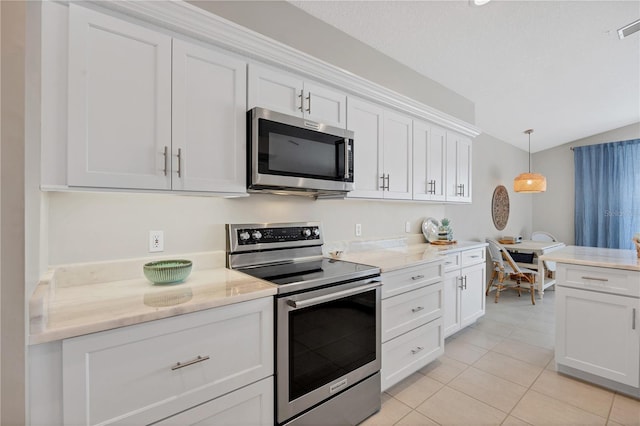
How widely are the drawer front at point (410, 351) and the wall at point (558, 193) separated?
18.0 feet


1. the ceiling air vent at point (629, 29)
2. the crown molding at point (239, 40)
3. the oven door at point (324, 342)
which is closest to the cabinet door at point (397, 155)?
the crown molding at point (239, 40)

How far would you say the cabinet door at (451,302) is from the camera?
2.82 m

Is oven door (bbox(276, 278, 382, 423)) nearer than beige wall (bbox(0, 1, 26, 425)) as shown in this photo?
No

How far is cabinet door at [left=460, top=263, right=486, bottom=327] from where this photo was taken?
120 inches

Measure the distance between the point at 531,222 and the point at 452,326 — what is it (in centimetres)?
506

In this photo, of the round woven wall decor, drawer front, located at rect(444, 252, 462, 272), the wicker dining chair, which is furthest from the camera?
the round woven wall decor

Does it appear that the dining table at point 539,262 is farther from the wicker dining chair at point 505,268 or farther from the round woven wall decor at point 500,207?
the round woven wall decor at point 500,207

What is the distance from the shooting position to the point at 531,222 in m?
6.55

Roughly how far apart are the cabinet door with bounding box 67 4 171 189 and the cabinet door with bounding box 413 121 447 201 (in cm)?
220

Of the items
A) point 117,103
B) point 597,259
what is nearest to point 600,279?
point 597,259

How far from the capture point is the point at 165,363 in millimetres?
1136

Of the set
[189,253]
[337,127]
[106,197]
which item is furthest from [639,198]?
[106,197]

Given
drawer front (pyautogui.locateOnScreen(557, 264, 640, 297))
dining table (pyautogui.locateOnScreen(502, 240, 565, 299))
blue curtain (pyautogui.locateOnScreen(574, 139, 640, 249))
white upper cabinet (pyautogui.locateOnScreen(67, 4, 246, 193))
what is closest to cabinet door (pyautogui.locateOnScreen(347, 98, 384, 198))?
white upper cabinet (pyautogui.locateOnScreen(67, 4, 246, 193))

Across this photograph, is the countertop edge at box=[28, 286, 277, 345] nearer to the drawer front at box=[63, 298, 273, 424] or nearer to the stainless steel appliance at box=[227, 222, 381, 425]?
the drawer front at box=[63, 298, 273, 424]
